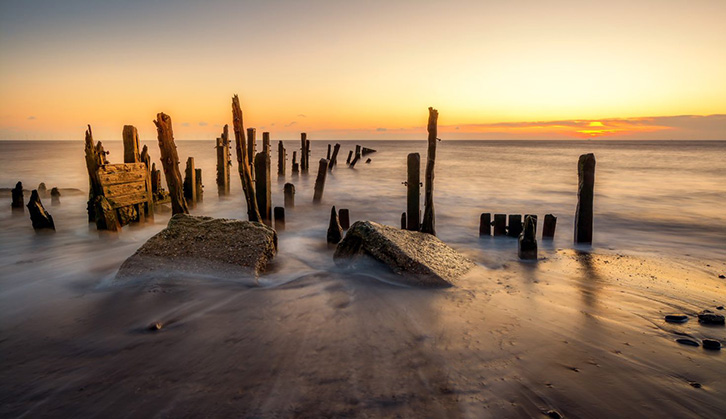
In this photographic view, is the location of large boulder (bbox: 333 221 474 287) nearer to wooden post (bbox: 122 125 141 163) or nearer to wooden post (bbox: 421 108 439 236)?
wooden post (bbox: 421 108 439 236)

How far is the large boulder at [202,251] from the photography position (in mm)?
6254

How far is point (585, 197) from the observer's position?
8492 mm

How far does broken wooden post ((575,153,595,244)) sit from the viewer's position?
8328 millimetres

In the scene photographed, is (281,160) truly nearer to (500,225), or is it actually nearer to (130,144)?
(130,144)

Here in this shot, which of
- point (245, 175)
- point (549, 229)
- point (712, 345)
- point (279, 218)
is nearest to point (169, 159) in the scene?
point (245, 175)

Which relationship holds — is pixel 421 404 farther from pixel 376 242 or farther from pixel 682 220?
pixel 682 220

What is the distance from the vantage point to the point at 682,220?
12.9m

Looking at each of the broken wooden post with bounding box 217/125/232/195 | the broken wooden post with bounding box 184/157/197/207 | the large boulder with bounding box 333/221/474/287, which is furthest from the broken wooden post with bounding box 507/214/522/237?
the broken wooden post with bounding box 217/125/232/195

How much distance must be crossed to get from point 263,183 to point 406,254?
189 inches

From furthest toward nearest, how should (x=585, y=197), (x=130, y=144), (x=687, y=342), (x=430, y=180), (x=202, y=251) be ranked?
(x=130, y=144), (x=430, y=180), (x=585, y=197), (x=202, y=251), (x=687, y=342)

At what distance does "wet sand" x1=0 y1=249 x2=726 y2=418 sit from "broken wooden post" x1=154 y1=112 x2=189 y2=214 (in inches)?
135

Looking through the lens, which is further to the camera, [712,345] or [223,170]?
[223,170]

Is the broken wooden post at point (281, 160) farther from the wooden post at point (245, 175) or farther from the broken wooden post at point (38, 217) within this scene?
the wooden post at point (245, 175)

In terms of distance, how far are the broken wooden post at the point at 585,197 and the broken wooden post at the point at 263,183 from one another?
705cm
